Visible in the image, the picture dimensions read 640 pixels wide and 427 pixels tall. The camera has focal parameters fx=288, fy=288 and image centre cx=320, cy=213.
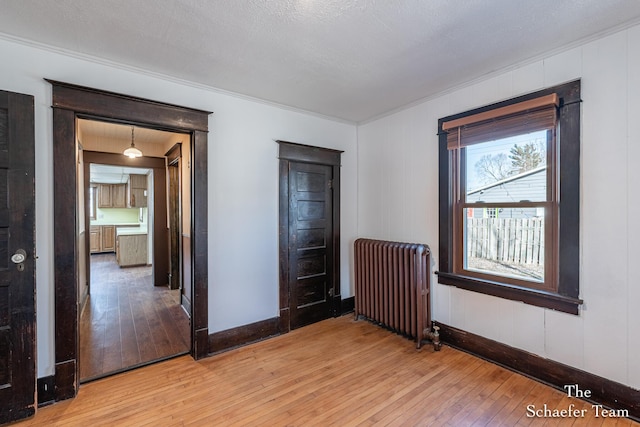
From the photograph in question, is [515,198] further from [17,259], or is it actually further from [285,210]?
[17,259]

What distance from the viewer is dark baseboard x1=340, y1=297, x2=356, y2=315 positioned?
3.81 metres

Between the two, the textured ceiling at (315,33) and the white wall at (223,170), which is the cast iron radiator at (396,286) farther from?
the textured ceiling at (315,33)

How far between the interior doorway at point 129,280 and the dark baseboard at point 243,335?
319 millimetres

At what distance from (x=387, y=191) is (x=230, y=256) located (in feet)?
6.44

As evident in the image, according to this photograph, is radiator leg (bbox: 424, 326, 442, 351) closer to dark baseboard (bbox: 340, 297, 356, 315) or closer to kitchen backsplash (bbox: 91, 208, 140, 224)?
dark baseboard (bbox: 340, 297, 356, 315)

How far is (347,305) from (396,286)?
1.02m

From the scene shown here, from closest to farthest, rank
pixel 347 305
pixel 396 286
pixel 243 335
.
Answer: pixel 243 335
pixel 396 286
pixel 347 305

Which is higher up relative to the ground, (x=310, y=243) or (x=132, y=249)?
(x=310, y=243)

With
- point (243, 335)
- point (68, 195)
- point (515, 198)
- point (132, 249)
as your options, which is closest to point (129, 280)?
point (132, 249)

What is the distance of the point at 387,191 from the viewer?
352cm

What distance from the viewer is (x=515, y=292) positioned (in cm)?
241

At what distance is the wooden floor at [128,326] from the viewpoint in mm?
2643

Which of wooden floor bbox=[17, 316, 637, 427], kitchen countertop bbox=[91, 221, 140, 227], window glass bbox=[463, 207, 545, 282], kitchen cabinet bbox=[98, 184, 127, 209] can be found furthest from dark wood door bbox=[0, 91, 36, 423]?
kitchen countertop bbox=[91, 221, 140, 227]

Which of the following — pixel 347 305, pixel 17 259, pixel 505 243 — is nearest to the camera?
pixel 17 259
